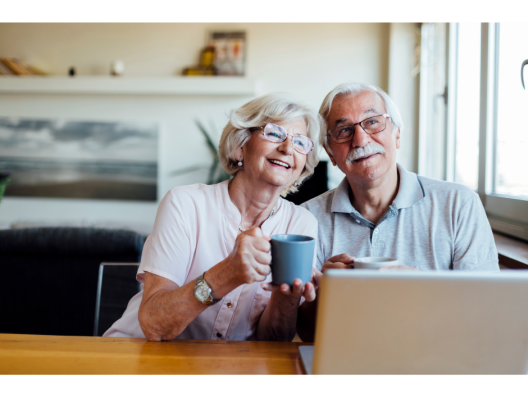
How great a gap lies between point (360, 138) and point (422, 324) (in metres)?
0.86

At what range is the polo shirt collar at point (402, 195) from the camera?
143cm

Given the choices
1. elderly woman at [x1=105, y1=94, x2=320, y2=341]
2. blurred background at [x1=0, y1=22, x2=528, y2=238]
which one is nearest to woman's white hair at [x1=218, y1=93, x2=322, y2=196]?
elderly woman at [x1=105, y1=94, x2=320, y2=341]

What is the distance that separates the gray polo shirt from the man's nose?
0.71 feet

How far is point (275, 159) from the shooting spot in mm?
1282

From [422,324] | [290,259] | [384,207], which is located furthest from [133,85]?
[422,324]

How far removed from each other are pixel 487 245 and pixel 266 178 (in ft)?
2.49

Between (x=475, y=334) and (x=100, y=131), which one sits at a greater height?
(x=100, y=131)

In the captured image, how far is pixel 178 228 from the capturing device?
3.86 ft

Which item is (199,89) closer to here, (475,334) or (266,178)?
(266,178)

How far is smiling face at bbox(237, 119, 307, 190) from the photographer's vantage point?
127 centimetres

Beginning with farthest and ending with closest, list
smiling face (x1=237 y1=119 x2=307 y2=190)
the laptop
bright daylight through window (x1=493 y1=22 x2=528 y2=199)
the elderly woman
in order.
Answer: bright daylight through window (x1=493 y1=22 x2=528 y2=199), smiling face (x1=237 y1=119 x2=307 y2=190), the elderly woman, the laptop

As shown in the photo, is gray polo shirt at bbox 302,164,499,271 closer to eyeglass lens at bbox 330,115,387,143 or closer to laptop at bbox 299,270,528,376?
eyeglass lens at bbox 330,115,387,143

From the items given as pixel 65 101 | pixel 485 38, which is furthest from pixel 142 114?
pixel 485 38

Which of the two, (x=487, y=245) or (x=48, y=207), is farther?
(x=48, y=207)
